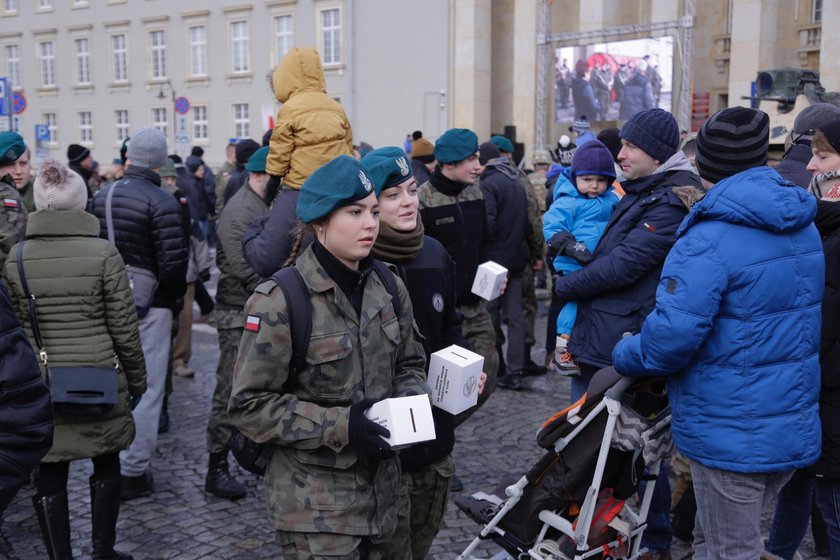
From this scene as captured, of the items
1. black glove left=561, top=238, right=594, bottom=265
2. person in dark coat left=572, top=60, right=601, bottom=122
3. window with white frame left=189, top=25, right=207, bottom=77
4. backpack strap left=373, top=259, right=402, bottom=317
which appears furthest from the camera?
window with white frame left=189, top=25, right=207, bottom=77

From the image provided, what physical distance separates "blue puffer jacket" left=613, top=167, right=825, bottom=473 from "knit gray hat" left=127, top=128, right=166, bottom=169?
3.62m

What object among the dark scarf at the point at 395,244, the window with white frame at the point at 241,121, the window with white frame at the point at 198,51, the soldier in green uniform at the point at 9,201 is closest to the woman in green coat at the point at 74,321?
the soldier in green uniform at the point at 9,201

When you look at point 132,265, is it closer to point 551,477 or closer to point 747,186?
point 551,477

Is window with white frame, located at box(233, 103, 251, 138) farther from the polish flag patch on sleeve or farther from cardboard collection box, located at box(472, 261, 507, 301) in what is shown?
the polish flag patch on sleeve

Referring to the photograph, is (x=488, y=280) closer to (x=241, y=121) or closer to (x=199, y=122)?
(x=241, y=121)

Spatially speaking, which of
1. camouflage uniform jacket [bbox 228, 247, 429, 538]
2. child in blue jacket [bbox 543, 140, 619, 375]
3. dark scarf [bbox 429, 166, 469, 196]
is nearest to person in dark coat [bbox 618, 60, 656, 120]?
dark scarf [bbox 429, 166, 469, 196]

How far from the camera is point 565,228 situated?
16.9ft

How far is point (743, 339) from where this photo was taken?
3066mm

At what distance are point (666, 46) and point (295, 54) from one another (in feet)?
73.9

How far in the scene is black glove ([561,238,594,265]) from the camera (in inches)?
193

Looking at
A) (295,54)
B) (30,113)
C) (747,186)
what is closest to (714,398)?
(747,186)

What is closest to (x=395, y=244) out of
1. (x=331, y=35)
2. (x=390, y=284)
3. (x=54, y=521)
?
(x=390, y=284)

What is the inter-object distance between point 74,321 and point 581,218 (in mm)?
2813

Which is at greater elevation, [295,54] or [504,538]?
[295,54]
